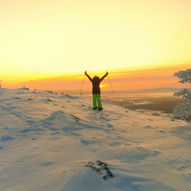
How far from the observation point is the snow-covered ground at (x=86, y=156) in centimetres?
328

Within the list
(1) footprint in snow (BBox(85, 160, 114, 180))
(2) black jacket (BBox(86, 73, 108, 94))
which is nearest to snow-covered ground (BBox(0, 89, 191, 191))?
(1) footprint in snow (BBox(85, 160, 114, 180))

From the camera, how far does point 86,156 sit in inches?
174

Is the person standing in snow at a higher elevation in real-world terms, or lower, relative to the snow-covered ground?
higher

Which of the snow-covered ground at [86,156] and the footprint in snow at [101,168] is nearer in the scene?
the snow-covered ground at [86,156]

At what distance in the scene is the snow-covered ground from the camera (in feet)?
10.8

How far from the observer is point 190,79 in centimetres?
777

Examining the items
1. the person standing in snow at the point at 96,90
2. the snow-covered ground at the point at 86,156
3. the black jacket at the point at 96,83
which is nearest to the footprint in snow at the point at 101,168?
the snow-covered ground at the point at 86,156

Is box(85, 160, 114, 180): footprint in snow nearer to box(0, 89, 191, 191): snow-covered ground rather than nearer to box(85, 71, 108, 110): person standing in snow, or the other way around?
box(0, 89, 191, 191): snow-covered ground

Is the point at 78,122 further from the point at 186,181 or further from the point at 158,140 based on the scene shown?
the point at 186,181

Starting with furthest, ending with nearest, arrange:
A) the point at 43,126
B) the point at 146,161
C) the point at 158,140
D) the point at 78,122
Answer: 1. the point at 78,122
2. the point at 43,126
3. the point at 158,140
4. the point at 146,161

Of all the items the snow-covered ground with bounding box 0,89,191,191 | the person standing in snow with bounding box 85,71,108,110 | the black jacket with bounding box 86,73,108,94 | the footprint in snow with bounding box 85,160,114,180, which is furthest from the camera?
the black jacket with bounding box 86,73,108,94

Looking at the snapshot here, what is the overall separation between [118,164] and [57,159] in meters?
1.57

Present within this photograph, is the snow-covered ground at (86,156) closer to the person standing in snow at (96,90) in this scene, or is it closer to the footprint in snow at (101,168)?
the footprint in snow at (101,168)

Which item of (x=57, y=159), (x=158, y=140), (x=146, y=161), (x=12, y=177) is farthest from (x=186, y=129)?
(x=12, y=177)
